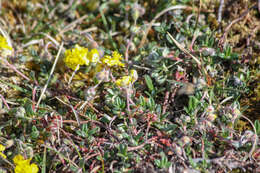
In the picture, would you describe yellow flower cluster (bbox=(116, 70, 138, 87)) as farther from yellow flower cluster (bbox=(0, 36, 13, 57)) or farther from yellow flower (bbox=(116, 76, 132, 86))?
yellow flower cluster (bbox=(0, 36, 13, 57))

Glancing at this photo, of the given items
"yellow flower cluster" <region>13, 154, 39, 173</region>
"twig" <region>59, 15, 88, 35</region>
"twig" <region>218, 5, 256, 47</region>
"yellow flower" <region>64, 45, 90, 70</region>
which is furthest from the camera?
"twig" <region>59, 15, 88, 35</region>

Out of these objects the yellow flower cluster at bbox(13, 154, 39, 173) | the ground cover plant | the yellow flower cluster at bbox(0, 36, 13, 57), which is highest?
the yellow flower cluster at bbox(0, 36, 13, 57)

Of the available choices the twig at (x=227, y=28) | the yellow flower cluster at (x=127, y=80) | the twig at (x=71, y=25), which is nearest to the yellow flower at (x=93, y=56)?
the yellow flower cluster at (x=127, y=80)

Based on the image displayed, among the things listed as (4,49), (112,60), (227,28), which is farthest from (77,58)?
(227,28)

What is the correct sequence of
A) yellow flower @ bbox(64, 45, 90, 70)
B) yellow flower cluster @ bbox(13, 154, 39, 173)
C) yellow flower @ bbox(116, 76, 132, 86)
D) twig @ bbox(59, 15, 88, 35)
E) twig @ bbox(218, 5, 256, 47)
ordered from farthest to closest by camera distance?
twig @ bbox(59, 15, 88, 35) → twig @ bbox(218, 5, 256, 47) → yellow flower @ bbox(64, 45, 90, 70) → yellow flower @ bbox(116, 76, 132, 86) → yellow flower cluster @ bbox(13, 154, 39, 173)

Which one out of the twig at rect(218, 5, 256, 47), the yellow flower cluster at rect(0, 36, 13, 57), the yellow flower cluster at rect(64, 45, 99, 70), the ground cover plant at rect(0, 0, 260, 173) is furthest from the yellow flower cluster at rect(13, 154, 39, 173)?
the twig at rect(218, 5, 256, 47)

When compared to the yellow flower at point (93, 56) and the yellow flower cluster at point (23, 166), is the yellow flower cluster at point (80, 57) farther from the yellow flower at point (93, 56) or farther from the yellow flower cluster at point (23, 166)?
the yellow flower cluster at point (23, 166)

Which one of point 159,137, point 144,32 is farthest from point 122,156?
point 144,32

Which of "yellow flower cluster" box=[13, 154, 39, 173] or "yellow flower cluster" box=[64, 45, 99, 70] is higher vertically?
"yellow flower cluster" box=[64, 45, 99, 70]

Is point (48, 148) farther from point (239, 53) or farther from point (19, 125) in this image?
point (239, 53)
